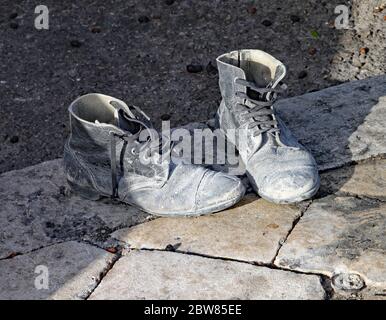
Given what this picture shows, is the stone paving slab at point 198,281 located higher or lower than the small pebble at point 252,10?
lower

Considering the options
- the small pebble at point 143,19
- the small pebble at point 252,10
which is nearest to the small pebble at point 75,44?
the small pebble at point 143,19

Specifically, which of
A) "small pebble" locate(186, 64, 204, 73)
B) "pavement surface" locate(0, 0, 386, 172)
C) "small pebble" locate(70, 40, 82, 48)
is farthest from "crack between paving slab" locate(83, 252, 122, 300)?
"small pebble" locate(70, 40, 82, 48)

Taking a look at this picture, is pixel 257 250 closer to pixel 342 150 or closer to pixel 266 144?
pixel 266 144

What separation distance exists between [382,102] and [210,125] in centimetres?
94

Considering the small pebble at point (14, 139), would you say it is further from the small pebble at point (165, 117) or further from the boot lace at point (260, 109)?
the boot lace at point (260, 109)

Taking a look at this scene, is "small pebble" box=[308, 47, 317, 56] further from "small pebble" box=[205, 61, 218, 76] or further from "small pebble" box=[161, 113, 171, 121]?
"small pebble" box=[161, 113, 171, 121]

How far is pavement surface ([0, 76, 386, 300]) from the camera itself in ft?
11.0

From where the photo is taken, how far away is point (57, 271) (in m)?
3.50

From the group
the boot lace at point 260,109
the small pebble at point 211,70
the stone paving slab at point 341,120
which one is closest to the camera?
the boot lace at point 260,109

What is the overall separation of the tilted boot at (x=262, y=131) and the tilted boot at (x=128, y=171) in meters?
0.16

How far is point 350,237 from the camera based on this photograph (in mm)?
3541

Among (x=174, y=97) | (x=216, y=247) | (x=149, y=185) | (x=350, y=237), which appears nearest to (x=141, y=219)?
(x=149, y=185)

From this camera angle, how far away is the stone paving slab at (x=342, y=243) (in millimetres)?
3348

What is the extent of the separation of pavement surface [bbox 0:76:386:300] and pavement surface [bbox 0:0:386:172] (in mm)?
824
